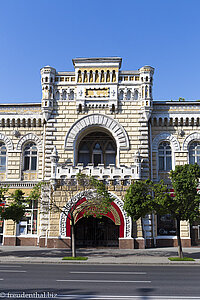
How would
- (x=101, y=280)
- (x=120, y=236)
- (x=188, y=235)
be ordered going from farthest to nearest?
1. (x=188, y=235)
2. (x=120, y=236)
3. (x=101, y=280)

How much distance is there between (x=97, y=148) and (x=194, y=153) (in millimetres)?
9532

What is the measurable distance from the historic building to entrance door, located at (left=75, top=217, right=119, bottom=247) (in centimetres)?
9

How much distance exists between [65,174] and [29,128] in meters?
7.33

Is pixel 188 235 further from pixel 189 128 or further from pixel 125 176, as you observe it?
pixel 189 128

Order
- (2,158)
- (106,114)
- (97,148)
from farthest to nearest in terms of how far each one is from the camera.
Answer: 1. (97,148)
2. (2,158)
3. (106,114)

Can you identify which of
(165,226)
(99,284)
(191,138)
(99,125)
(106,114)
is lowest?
(99,284)

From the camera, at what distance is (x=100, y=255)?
81.0 feet

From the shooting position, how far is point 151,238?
2884 centimetres

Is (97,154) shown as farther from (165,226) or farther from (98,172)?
(165,226)

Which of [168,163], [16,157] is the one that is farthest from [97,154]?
[16,157]

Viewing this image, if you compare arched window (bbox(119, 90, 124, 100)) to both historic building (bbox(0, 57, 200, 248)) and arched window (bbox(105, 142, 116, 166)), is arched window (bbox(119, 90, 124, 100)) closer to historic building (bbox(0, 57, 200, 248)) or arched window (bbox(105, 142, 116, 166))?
historic building (bbox(0, 57, 200, 248))

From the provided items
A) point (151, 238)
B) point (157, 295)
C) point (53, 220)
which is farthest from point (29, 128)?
point (157, 295)

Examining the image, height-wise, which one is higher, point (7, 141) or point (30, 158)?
point (7, 141)

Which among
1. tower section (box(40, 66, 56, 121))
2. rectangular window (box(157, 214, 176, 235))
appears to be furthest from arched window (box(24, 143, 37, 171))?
rectangular window (box(157, 214, 176, 235))
